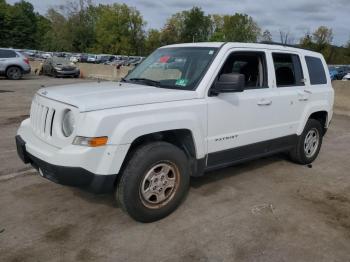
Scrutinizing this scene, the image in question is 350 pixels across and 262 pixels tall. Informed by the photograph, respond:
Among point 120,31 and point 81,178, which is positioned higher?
point 120,31

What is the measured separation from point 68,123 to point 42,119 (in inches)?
18.3

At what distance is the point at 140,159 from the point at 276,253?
154 centimetres

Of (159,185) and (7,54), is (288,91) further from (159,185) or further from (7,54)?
(7,54)

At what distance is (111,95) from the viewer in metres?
3.90

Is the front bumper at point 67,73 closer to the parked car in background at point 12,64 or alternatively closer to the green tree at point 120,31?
the parked car in background at point 12,64

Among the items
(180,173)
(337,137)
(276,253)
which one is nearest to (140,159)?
(180,173)

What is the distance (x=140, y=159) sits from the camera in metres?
3.80

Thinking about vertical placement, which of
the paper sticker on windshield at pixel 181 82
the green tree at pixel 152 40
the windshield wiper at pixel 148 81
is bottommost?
the windshield wiper at pixel 148 81

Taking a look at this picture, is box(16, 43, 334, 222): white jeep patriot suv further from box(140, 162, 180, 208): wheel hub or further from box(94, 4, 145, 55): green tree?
box(94, 4, 145, 55): green tree

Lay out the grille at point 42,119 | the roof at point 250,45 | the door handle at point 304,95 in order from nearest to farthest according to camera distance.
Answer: the grille at point 42,119, the roof at point 250,45, the door handle at point 304,95

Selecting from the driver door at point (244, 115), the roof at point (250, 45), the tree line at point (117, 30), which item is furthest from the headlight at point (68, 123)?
the tree line at point (117, 30)

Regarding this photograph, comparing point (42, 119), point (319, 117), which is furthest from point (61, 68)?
point (42, 119)

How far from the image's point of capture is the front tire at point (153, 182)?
379 cm

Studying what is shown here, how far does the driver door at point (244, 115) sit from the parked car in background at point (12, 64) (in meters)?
18.3
